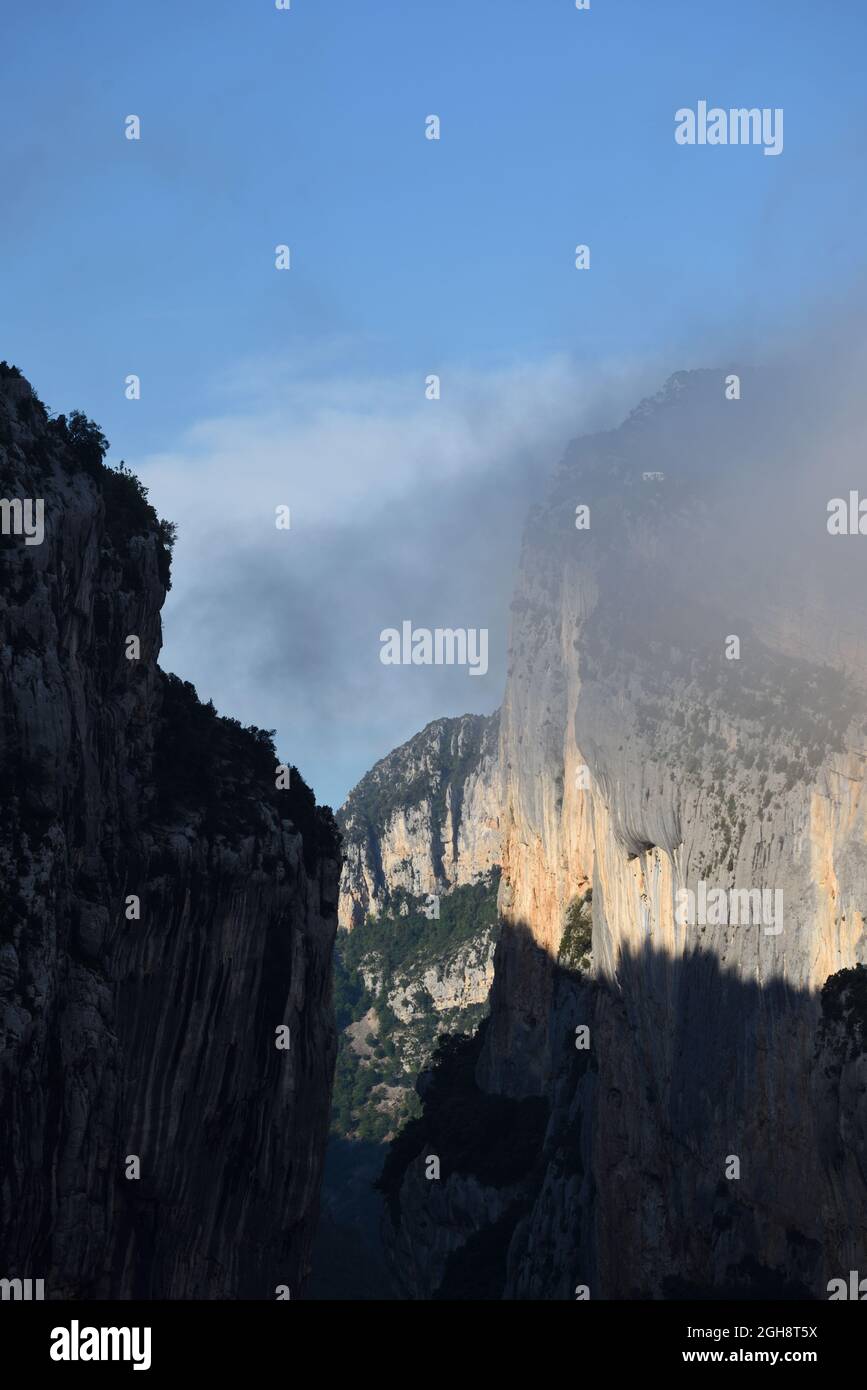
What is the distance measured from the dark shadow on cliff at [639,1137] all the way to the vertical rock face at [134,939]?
15541 mm

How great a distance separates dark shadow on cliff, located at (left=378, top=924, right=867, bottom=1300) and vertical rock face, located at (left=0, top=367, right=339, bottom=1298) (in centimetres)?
1554

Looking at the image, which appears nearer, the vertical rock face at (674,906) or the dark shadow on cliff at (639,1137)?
the dark shadow on cliff at (639,1137)

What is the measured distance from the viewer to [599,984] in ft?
363

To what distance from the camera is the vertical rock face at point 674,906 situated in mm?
79625

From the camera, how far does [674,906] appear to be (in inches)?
3693

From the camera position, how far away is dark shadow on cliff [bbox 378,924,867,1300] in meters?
78.8

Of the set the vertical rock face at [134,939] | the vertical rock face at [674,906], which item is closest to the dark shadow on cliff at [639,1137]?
the vertical rock face at [674,906]

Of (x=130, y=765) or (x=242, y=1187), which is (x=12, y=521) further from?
(x=242, y=1187)

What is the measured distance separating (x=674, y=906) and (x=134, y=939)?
1102 inches
